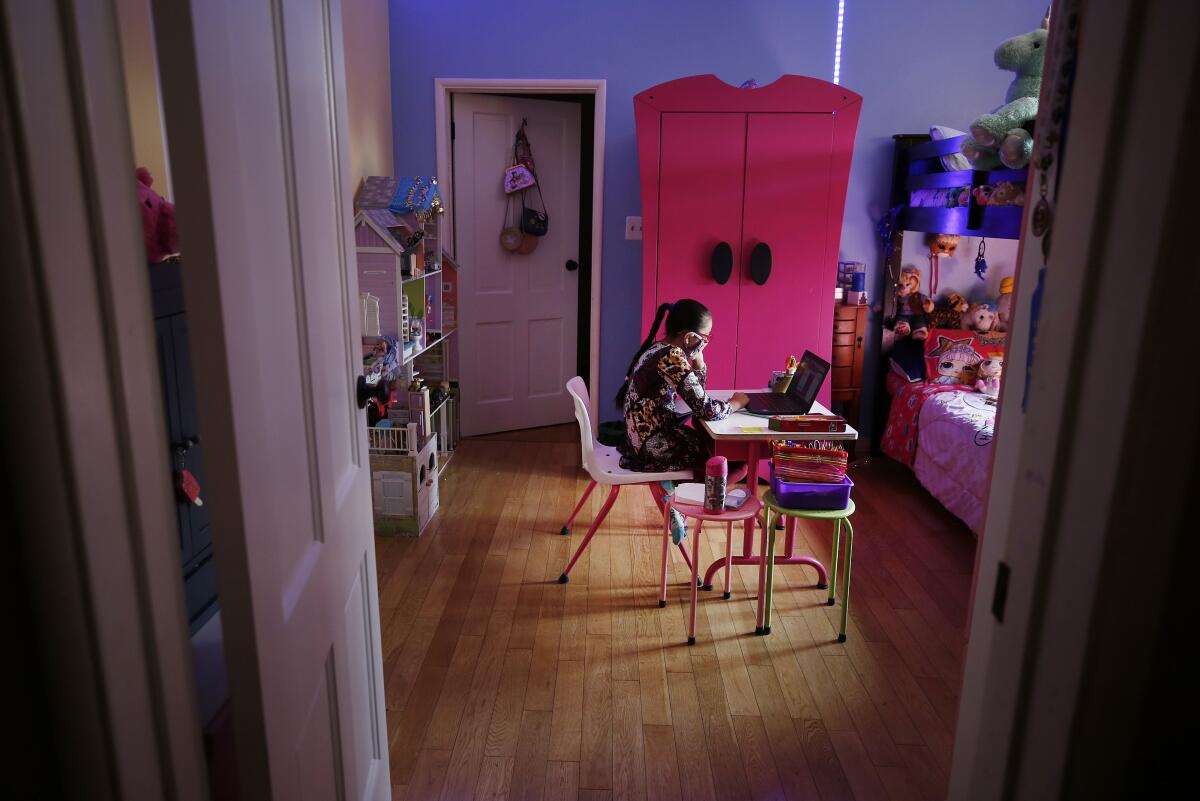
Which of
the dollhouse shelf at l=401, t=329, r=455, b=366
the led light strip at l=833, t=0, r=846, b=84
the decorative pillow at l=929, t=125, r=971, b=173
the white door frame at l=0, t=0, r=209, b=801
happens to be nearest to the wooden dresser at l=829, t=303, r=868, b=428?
the decorative pillow at l=929, t=125, r=971, b=173

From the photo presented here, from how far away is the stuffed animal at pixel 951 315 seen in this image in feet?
15.5

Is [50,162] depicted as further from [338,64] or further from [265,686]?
[338,64]

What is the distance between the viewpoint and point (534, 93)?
482 centimetres

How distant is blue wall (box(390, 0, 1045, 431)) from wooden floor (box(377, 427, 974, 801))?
2379 mm

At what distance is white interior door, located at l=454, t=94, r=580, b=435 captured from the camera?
16.1ft

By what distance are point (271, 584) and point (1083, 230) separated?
0.95m

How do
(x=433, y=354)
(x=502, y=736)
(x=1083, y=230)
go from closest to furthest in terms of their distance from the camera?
1. (x=1083, y=230)
2. (x=502, y=736)
3. (x=433, y=354)

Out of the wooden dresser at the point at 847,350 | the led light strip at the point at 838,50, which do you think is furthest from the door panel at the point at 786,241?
the led light strip at the point at 838,50

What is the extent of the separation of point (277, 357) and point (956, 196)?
3671 millimetres

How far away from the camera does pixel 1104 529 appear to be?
771mm

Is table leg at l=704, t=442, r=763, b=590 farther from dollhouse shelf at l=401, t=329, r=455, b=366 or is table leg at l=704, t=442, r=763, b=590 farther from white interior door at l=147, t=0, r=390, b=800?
white interior door at l=147, t=0, r=390, b=800

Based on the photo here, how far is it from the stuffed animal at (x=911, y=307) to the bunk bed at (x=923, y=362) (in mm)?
47

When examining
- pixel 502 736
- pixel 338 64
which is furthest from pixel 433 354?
pixel 338 64

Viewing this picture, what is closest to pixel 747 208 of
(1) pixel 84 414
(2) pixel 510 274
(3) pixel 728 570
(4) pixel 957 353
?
(4) pixel 957 353
